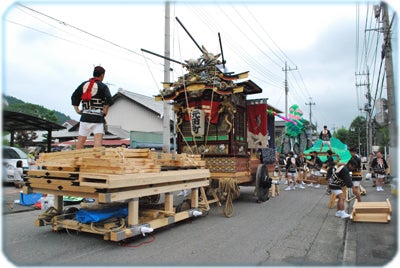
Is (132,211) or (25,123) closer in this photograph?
(132,211)

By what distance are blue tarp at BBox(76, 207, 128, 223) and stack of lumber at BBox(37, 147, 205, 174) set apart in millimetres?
802

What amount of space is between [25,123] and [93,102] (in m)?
7.75

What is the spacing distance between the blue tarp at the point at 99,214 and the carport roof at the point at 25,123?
721 centimetres

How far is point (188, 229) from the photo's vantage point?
6.07 m

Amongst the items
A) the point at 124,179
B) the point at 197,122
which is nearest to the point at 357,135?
the point at 197,122

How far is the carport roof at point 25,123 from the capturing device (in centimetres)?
1079

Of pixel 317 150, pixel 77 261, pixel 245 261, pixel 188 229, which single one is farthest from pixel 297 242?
pixel 317 150

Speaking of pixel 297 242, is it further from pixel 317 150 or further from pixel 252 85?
pixel 317 150

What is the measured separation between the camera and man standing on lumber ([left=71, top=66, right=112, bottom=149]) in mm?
5844

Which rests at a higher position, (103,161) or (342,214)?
(103,161)

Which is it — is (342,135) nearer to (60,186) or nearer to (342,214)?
(342,214)

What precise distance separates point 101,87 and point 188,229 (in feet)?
11.0

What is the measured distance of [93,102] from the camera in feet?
19.3

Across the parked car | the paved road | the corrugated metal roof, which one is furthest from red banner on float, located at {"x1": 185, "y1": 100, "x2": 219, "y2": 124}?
the corrugated metal roof
